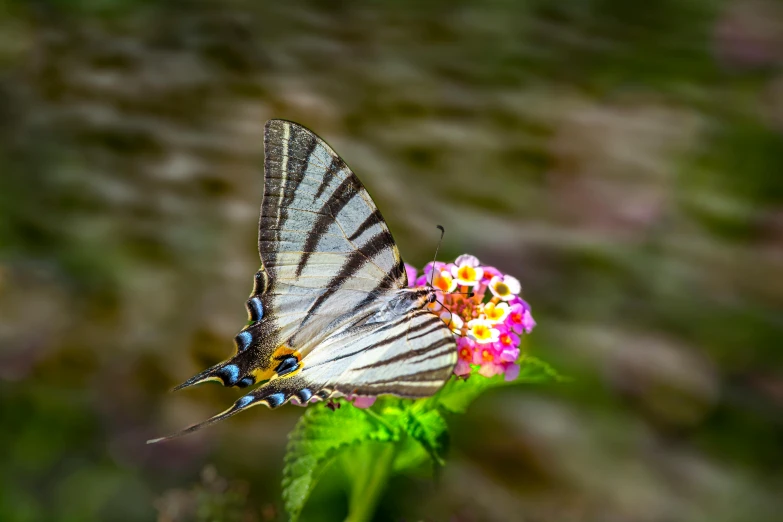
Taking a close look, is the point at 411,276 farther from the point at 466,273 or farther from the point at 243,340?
the point at 243,340

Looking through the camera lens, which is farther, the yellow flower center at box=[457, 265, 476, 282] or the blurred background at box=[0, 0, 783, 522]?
the blurred background at box=[0, 0, 783, 522]

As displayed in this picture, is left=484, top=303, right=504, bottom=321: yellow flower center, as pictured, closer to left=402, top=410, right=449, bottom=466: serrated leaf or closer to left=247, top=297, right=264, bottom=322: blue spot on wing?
left=402, top=410, right=449, bottom=466: serrated leaf

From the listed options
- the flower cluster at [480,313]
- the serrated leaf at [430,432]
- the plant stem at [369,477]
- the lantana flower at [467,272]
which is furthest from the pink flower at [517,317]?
the plant stem at [369,477]

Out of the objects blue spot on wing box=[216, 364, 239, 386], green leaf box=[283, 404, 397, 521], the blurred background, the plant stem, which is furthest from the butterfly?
the blurred background

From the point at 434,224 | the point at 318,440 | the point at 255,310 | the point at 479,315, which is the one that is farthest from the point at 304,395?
the point at 434,224

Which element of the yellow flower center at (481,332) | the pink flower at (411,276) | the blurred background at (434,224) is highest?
the yellow flower center at (481,332)

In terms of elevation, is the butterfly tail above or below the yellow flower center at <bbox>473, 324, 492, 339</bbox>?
below

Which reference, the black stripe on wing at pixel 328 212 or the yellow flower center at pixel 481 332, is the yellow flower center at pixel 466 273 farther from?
the black stripe on wing at pixel 328 212
